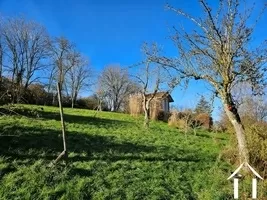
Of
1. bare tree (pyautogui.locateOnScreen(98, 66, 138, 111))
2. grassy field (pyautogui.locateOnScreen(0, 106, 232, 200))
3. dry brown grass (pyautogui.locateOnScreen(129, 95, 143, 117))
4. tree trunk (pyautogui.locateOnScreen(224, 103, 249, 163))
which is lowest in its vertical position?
grassy field (pyautogui.locateOnScreen(0, 106, 232, 200))

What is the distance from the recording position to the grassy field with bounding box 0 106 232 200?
30.7ft

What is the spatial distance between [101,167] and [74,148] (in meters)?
1.95

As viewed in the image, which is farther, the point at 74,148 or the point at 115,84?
the point at 115,84

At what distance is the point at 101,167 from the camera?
11.1 metres

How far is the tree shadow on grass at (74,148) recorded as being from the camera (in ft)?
37.3

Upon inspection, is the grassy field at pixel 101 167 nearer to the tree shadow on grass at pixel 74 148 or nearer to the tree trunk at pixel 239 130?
the tree shadow on grass at pixel 74 148

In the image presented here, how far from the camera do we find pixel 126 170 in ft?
37.3

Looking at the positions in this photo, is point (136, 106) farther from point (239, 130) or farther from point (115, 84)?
point (115, 84)

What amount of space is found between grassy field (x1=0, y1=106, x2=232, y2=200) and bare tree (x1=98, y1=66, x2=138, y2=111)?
4868 cm

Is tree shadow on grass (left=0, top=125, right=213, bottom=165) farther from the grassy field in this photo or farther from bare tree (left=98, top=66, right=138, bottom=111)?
bare tree (left=98, top=66, right=138, bottom=111)

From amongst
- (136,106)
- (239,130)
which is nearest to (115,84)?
(136,106)

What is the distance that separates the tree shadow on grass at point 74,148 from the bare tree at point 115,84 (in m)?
49.7

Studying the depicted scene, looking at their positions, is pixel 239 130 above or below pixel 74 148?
above

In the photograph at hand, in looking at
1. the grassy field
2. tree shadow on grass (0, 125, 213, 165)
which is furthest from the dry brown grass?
tree shadow on grass (0, 125, 213, 165)
